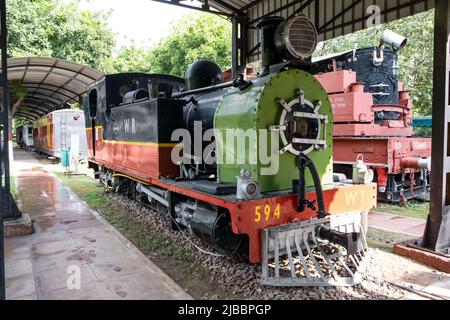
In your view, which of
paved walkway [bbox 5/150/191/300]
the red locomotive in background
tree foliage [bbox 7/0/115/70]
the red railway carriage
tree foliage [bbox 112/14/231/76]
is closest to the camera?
paved walkway [bbox 5/150/191/300]

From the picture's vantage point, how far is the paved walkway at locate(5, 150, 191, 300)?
3324 millimetres

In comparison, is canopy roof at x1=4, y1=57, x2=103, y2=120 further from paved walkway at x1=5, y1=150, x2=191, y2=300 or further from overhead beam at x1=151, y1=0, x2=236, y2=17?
paved walkway at x1=5, y1=150, x2=191, y2=300

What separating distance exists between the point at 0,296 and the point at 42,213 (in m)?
4.75

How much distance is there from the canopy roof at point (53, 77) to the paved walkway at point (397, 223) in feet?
24.9

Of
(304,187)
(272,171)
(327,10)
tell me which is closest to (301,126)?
(272,171)

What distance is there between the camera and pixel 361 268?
3.64 metres

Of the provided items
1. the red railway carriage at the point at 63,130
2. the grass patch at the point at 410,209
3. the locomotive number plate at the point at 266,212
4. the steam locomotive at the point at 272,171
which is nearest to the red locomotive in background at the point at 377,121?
the grass patch at the point at 410,209

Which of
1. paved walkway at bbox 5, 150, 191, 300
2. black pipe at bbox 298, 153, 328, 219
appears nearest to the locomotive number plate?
black pipe at bbox 298, 153, 328, 219

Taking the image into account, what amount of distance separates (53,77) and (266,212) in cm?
1615

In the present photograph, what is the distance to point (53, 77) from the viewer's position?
16.3 m

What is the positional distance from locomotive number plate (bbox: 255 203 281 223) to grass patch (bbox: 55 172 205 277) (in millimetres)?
1140

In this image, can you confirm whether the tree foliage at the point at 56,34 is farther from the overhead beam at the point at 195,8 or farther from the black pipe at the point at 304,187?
the black pipe at the point at 304,187

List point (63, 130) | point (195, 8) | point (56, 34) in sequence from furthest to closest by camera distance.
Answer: point (56, 34) < point (63, 130) < point (195, 8)

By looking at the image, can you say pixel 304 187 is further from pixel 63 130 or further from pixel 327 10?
pixel 63 130
